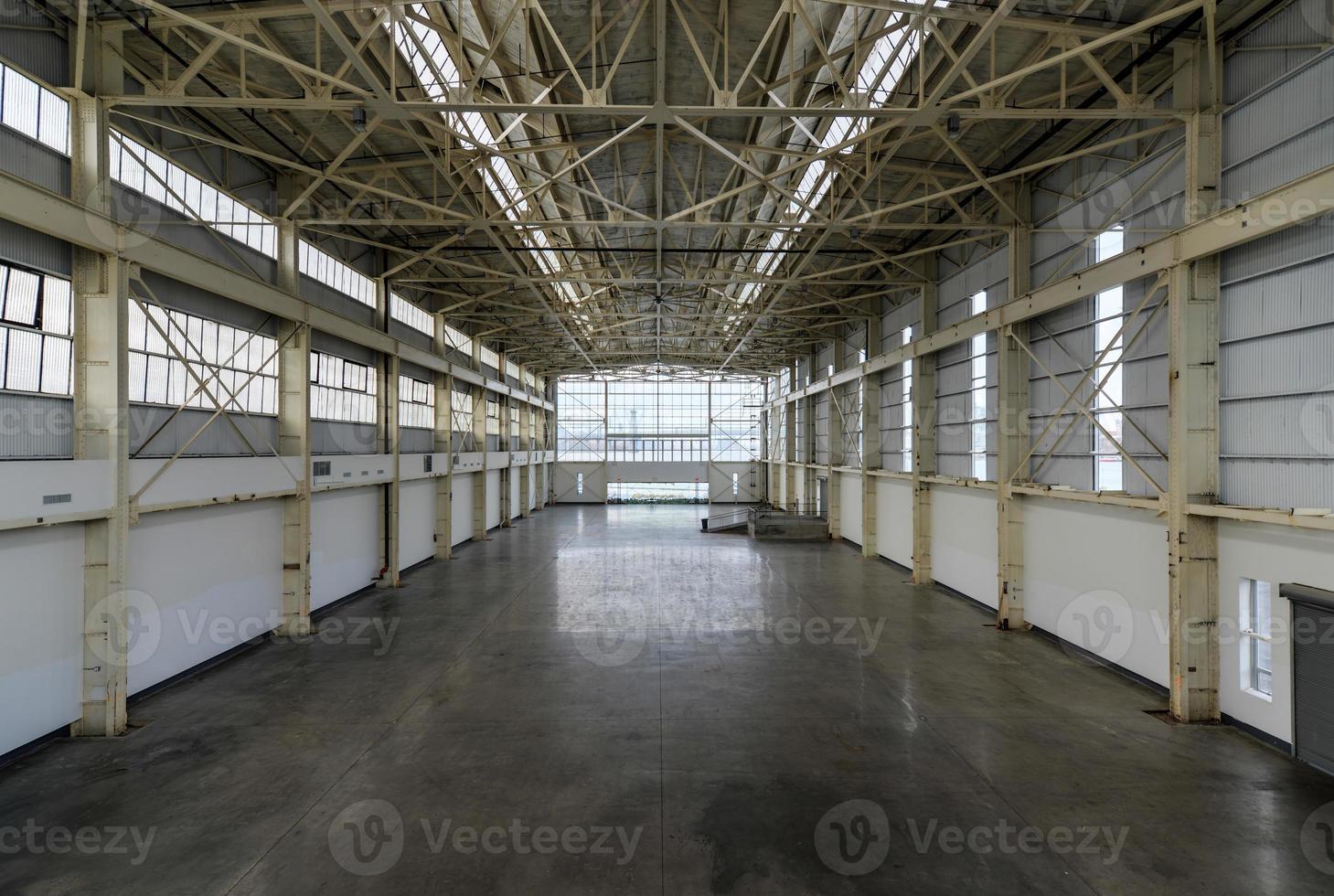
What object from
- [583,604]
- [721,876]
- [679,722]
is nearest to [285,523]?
[583,604]

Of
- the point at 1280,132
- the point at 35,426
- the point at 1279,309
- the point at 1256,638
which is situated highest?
the point at 1280,132

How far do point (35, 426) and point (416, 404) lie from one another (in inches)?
592

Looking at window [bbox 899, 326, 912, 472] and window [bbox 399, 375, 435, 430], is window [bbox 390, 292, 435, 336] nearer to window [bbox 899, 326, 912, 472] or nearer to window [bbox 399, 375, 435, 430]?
window [bbox 399, 375, 435, 430]

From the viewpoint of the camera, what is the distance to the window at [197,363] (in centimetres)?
1116

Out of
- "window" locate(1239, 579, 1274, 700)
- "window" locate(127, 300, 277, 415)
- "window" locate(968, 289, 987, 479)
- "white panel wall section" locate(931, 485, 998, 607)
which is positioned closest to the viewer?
"window" locate(1239, 579, 1274, 700)

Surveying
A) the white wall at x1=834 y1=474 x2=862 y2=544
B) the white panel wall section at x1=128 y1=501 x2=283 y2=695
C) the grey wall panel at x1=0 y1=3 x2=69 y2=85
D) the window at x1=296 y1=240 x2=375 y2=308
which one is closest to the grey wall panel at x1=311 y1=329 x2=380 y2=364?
the window at x1=296 y1=240 x2=375 y2=308

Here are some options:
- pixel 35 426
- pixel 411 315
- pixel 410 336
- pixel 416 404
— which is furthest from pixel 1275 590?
pixel 411 315

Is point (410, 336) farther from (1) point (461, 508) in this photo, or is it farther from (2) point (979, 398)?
(2) point (979, 398)

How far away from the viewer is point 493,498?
35938 mm

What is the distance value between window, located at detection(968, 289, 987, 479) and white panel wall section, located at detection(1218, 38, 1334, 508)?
7.27m

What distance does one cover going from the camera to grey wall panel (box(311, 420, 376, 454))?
55.2 feet

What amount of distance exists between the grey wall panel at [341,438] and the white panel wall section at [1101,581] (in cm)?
1908

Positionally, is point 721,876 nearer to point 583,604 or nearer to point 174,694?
point 174,694

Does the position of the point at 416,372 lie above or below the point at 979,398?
above
